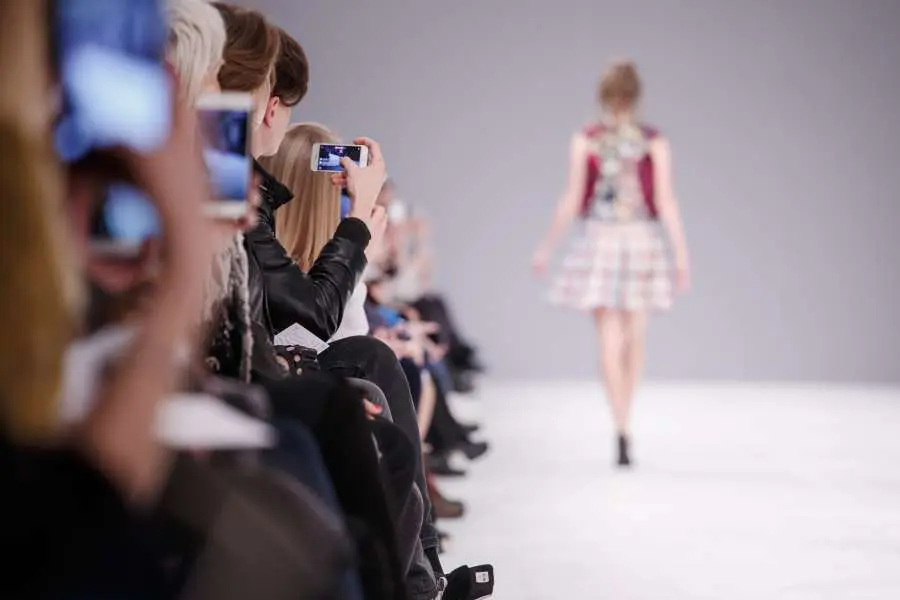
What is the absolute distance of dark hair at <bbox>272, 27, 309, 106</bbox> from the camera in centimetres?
199

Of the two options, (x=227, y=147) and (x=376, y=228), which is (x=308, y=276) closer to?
(x=376, y=228)

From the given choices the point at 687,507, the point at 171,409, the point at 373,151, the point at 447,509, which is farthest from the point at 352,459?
the point at 687,507

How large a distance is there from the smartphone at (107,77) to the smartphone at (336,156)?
1.05 m

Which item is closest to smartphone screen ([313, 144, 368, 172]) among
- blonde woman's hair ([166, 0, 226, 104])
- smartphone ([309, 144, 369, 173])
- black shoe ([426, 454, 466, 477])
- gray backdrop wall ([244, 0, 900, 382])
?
smartphone ([309, 144, 369, 173])

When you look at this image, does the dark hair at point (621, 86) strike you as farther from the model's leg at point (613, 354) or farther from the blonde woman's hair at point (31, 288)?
the blonde woman's hair at point (31, 288)

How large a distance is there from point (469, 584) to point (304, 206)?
69 centimetres

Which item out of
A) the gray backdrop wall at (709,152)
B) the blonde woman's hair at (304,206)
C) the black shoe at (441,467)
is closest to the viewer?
the blonde woman's hair at (304,206)

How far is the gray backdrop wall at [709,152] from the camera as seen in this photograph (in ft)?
25.8

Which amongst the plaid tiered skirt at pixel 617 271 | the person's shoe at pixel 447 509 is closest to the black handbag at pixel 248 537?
the person's shoe at pixel 447 509

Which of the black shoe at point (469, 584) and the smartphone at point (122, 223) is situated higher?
the smartphone at point (122, 223)

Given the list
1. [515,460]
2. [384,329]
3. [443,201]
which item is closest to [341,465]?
[384,329]

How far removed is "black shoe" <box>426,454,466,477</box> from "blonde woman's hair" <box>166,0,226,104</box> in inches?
102

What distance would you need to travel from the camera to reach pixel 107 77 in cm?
87

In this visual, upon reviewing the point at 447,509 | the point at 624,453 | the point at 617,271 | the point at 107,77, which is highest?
the point at 107,77
